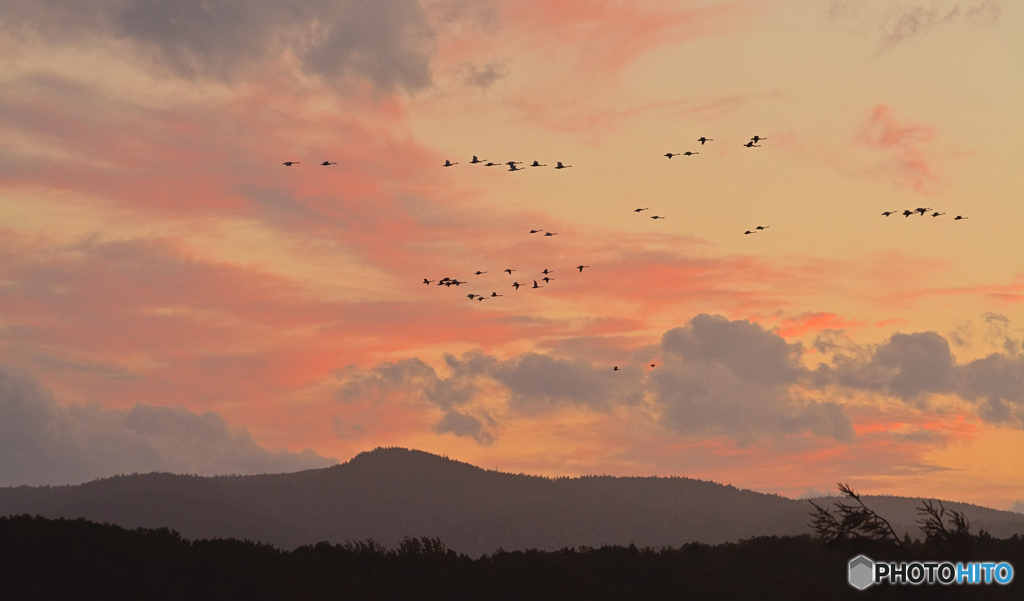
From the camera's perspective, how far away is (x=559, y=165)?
69562 mm

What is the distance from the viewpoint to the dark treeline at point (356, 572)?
71375 millimetres

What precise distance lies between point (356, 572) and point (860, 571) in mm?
42772

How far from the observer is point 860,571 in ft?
173

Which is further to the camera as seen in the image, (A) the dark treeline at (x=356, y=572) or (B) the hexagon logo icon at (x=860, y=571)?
(A) the dark treeline at (x=356, y=572)

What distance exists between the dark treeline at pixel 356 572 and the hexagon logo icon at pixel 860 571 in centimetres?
931

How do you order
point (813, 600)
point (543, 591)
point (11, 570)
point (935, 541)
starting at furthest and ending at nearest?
1. point (543, 591)
2. point (11, 570)
3. point (813, 600)
4. point (935, 541)

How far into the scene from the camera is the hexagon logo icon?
50.8 meters

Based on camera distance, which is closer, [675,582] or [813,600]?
[813,600]

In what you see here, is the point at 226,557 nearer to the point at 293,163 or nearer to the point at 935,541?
the point at 293,163

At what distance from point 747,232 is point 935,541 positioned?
4995 cm

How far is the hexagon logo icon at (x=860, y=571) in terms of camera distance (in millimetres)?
50844

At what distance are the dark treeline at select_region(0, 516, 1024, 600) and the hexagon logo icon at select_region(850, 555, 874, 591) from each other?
30.5 ft

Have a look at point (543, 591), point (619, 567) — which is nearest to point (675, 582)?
point (619, 567)

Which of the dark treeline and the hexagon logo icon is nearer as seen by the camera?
the hexagon logo icon
